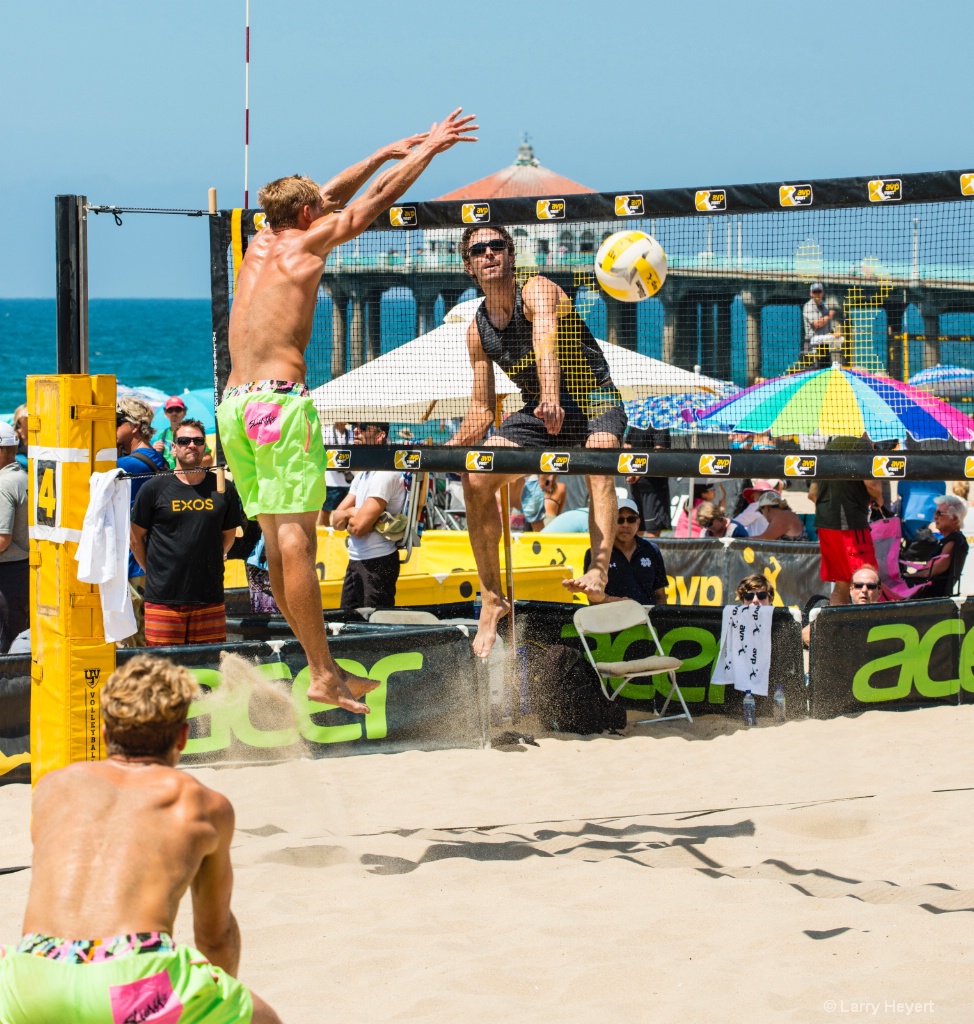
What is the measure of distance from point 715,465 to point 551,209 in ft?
4.63

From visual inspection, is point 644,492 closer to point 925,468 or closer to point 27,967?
point 925,468

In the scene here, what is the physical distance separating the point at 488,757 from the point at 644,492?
651cm

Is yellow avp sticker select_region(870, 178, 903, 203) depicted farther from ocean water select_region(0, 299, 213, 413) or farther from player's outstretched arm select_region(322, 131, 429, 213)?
ocean water select_region(0, 299, 213, 413)

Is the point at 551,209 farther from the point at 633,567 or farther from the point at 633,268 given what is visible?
the point at 633,567

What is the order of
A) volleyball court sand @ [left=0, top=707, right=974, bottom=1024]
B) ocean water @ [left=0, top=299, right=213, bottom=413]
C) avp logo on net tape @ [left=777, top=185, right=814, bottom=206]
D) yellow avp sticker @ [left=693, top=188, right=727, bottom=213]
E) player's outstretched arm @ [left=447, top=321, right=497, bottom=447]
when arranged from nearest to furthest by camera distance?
1. volleyball court sand @ [left=0, top=707, right=974, bottom=1024]
2. avp logo on net tape @ [left=777, top=185, right=814, bottom=206]
3. yellow avp sticker @ [left=693, top=188, right=727, bottom=213]
4. player's outstretched arm @ [left=447, top=321, right=497, bottom=447]
5. ocean water @ [left=0, top=299, right=213, bottom=413]

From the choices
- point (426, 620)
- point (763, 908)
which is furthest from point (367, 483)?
point (763, 908)

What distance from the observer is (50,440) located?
5.07 metres

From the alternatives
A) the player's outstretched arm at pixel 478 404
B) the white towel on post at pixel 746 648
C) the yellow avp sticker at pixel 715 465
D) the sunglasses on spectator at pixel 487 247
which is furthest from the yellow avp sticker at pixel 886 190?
the white towel on post at pixel 746 648

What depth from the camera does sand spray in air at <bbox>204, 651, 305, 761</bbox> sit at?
23.7 ft

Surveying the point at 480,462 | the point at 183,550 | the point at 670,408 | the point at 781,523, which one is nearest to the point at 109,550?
the point at 480,462

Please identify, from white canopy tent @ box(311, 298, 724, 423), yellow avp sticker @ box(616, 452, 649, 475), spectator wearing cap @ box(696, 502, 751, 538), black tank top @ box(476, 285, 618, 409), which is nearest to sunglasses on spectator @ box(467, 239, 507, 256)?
black tank top @ box(476, 285, 618, 409)

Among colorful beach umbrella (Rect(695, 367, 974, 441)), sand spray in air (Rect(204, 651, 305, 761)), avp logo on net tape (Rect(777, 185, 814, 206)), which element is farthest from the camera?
sand spray in air (Rect(204, 651, 305, 761))

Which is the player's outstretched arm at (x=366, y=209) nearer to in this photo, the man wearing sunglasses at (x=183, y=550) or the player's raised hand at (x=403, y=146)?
the player's raised hand at (x=403, y=146)

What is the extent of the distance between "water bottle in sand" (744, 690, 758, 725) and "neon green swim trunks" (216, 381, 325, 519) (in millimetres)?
3966
